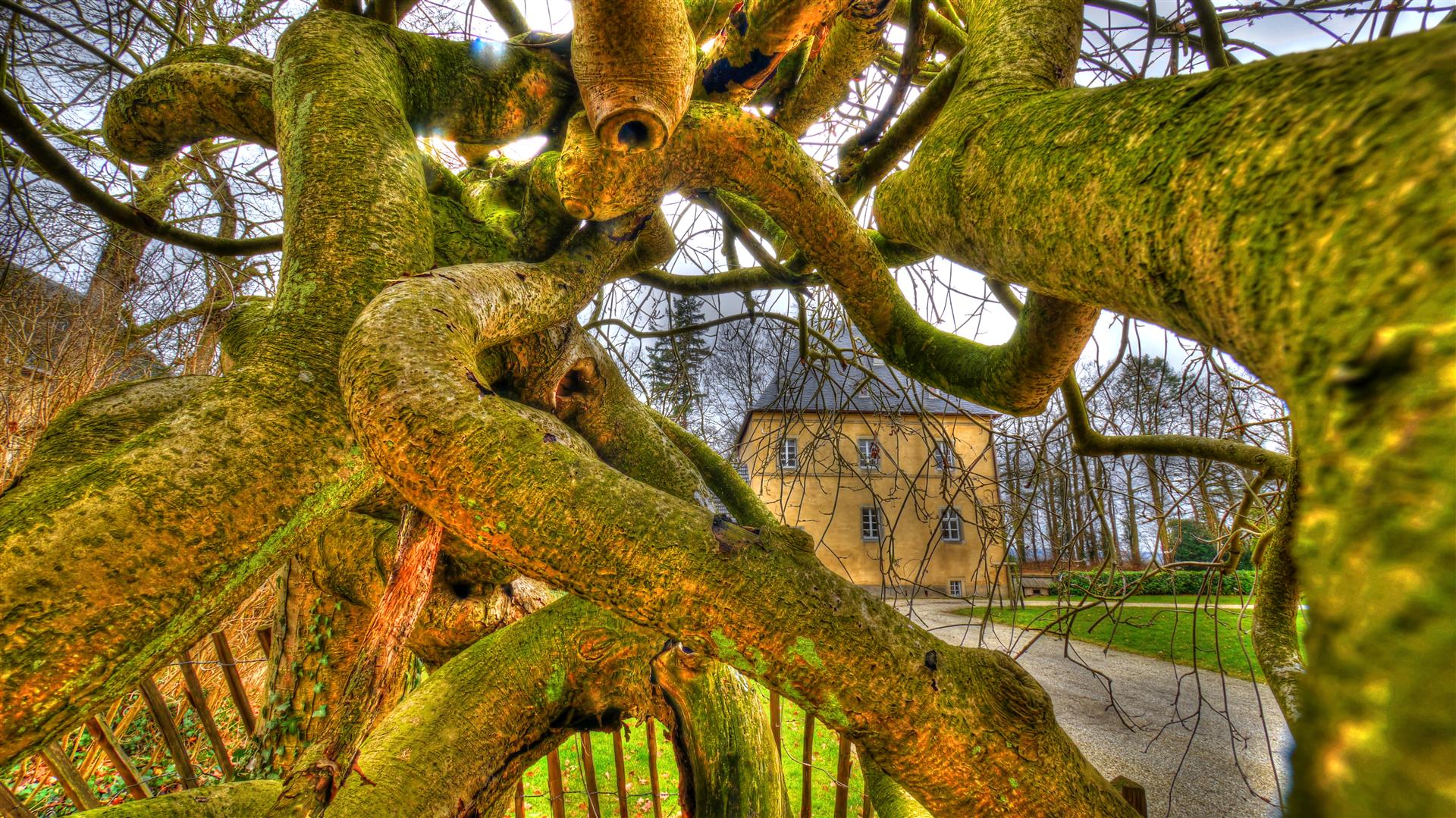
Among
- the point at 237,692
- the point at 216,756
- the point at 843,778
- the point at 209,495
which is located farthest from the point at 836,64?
the point at 216,756

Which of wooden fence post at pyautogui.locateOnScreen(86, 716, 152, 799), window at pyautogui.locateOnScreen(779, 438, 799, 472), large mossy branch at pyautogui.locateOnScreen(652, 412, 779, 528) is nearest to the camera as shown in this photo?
wooden fence post at pyautogui.locateOnScreen(86, 716, 152, 799)

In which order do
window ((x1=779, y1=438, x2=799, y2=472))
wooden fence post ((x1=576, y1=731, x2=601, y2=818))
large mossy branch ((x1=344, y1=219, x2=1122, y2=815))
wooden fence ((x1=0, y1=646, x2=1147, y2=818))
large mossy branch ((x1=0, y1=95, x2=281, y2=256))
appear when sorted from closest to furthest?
1. large mossy branch ((x1=344, y1=219, x2=1122, y2=815))
2. wooden fence ((x1=0, y1=646, x2=1147, y2=818))
3. large mossy branch ((x1=0, y1=95, x2=281, y2=256))
4. wooden fence post ((x1=576, y1=731, x2=601, y2=818))
5. window ((x1=779, y1=438, x2=799, y2=472))

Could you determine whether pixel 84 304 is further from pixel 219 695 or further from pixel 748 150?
pixel 748 150

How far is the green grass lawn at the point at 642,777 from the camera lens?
15.8 ft

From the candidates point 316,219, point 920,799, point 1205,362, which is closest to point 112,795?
point 316,219

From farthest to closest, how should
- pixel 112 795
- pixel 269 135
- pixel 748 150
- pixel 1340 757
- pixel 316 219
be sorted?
pixel 112 795 < pixel 269 135 < pixel 748 150 < pixel 316 219 < pixel 1340 757

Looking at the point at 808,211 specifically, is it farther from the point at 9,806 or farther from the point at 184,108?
the point at 9,806

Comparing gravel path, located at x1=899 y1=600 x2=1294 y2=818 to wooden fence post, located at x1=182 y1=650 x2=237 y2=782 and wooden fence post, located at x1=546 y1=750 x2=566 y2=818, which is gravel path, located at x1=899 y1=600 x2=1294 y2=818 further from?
wooden fence post, located at x1=182 y1=650 x2=237 y2=782

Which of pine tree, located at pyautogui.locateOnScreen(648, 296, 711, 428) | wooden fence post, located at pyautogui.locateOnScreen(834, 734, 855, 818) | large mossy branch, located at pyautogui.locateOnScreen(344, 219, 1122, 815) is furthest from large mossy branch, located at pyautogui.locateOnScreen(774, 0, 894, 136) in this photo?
wooden fence post, located at pyautogui.locateOnScreen(834, 734, 855, 818)

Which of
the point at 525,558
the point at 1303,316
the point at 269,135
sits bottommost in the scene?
the point at 525,558

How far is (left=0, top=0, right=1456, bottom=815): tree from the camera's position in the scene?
0.37 metres

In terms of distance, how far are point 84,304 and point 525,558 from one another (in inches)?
265

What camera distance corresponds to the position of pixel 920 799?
107 cm

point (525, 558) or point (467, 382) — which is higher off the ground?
point (467, 382)
